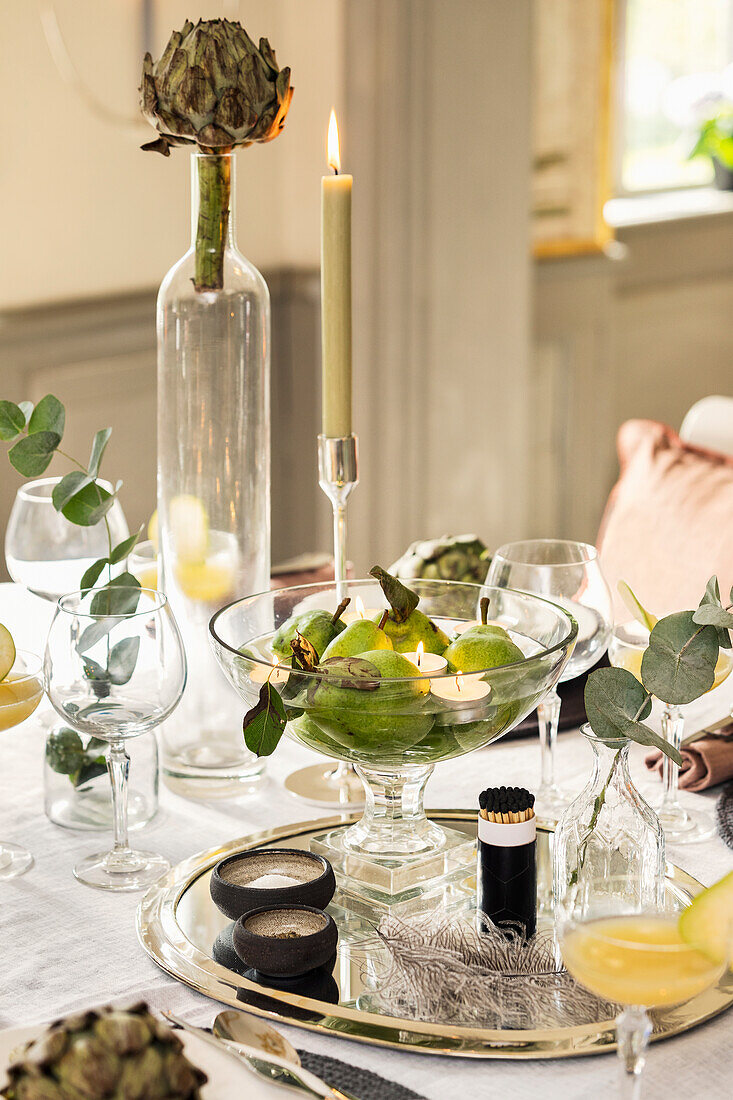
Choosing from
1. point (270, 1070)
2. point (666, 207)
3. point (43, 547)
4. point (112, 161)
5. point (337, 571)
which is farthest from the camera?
point (666, 207)

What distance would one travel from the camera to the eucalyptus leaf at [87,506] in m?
1.05

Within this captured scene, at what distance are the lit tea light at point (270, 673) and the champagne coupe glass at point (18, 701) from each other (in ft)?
0.67

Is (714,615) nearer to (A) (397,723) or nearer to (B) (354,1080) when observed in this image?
(A) (397,723)

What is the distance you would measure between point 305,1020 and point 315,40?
2.63m

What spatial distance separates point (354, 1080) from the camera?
664 mm

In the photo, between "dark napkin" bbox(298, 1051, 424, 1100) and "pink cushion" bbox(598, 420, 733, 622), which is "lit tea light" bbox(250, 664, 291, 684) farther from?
"pink cushion" bbox(598, 420, 733, 622)

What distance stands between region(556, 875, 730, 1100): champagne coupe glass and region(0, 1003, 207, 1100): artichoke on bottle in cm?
19

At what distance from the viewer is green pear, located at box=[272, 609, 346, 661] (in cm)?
89

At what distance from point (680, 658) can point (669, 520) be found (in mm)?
884

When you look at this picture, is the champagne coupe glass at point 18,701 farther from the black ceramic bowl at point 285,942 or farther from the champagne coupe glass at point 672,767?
the champagne coupe glass at point 672,767

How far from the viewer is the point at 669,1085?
26.9 inches

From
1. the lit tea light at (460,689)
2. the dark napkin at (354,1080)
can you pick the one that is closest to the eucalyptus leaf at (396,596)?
the lit tea light at (460,689)

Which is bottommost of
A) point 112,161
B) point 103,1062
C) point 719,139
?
point 103,1062

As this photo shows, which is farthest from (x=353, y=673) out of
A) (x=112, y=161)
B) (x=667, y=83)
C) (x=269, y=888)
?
(x=667, y=83)
